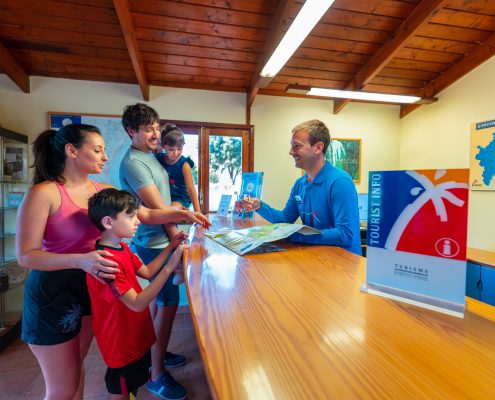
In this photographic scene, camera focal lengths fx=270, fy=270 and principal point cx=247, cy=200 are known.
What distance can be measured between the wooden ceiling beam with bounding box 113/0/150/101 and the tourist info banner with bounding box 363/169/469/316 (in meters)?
2.71

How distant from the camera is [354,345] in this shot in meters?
0.45

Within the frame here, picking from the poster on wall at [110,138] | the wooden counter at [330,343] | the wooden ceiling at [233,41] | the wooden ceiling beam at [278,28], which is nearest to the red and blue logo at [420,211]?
the wooden counter at [330,343]

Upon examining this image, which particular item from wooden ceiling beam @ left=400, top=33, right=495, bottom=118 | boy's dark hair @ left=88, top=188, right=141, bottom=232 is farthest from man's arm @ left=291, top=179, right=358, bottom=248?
wooden ceiling beam @ left=400, top=33, right=495, bottom=118

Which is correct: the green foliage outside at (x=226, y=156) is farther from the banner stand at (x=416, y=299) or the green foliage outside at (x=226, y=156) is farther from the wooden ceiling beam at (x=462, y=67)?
the banner stand at (x=416, y=299)

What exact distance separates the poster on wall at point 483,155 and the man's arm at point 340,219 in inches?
115

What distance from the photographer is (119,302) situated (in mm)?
1083

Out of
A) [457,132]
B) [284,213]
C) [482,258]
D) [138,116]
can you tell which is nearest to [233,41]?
[138,116]

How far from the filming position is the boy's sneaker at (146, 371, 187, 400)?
1.75m

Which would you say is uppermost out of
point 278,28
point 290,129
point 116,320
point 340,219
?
point 278,28

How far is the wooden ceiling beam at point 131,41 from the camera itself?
2.37 meters

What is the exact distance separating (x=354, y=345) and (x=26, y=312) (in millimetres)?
1258

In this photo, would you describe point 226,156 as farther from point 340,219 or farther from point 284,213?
point 340,219

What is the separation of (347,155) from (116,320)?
398cm

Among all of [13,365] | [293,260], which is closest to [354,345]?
[293,260]
